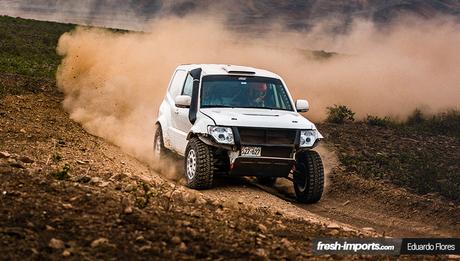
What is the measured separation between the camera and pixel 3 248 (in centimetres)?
656

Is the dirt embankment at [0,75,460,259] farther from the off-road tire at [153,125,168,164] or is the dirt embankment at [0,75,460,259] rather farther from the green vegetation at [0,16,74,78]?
the green vegetation at [0,16,74,78]

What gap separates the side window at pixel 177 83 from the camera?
1369 centimetres

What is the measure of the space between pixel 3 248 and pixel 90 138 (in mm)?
9413

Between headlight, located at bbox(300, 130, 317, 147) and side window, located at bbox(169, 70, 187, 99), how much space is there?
2.74 m

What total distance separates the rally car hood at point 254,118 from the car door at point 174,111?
104 centimetres

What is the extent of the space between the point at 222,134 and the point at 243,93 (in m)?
1.40

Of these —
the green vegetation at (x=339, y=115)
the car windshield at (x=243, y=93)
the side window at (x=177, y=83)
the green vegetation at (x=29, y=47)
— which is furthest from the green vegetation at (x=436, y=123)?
the green vegetation at (x=29, y=47)

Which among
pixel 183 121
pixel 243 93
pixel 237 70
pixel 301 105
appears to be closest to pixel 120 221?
pixel 183 121

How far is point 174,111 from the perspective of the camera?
43.9 feet

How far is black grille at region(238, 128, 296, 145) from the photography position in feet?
37.7

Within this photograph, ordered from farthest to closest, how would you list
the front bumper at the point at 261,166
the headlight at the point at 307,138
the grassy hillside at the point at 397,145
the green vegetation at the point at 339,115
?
the green vegetation at the point at 339,115 → the grassy hillside at the point at 397,145 → the headlight at the point at 307,138 → the front bumper at the point at 261,166

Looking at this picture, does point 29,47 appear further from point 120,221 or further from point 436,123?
point 120,221

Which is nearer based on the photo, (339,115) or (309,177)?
(309,177)

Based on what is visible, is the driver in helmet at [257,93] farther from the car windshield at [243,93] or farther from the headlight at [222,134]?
the headlight at [222,134]
